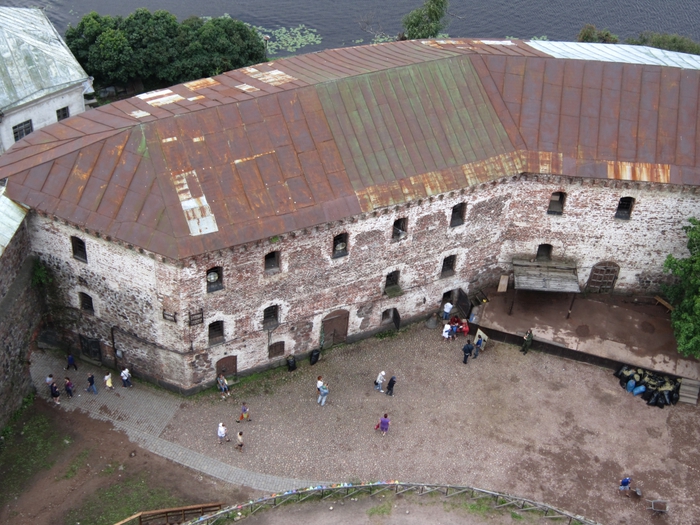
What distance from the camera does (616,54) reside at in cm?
5419

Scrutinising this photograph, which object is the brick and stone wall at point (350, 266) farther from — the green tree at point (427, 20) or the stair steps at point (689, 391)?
the green tree at point (427, 20)

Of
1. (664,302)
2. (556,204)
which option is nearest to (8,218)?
(556,204)

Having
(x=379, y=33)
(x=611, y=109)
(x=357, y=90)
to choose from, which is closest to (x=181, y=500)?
(x=357, y=90)

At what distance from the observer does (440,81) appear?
4659 cm

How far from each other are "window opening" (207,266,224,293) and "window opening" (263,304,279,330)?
3.77 m

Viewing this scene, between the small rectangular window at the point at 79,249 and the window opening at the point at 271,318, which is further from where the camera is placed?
the window opening at the point at 271,318

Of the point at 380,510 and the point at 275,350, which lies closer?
the point at 380,510

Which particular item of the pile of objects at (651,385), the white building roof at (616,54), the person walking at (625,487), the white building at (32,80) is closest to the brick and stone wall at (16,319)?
the white building at (32,80)

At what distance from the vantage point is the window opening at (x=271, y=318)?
44562 mm

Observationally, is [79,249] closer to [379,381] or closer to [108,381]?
[108,381]

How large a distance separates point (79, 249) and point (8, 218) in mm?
3605

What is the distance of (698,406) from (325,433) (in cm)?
2043

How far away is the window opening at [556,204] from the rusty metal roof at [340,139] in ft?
8.07

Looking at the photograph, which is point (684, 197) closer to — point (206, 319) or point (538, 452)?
point (538, 452)
